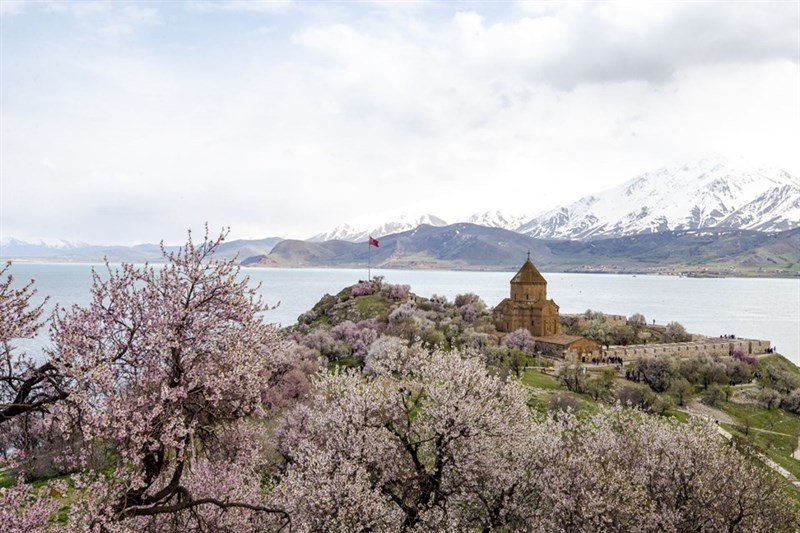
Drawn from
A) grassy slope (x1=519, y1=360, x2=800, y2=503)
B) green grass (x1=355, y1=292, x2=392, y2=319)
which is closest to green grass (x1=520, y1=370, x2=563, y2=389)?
grassy slope (x1=519, y1=360, x2=800, y2=503)

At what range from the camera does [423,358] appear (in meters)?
26.2

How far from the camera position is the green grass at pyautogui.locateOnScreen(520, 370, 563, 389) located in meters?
58.4

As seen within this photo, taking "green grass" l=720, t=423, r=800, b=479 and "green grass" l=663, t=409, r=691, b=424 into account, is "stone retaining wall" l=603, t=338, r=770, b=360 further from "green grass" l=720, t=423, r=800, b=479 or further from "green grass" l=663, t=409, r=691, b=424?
"green grass" l=720, t=423, r=800, b=479

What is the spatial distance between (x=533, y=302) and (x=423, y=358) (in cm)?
6448

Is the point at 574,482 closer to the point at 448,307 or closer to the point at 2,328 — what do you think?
the point at 2,328

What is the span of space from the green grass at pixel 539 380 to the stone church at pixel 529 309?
67.5 ft

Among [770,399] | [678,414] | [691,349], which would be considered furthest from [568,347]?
[770,399]

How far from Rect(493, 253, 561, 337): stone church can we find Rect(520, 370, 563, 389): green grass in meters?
20.6

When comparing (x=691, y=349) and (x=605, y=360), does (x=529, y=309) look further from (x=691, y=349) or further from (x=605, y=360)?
(x=691, y=349)

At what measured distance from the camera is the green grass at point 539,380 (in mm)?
58397

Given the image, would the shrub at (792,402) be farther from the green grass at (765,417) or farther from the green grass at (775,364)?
the green grass at (775,364)

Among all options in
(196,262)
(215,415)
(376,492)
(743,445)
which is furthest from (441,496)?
(743,445)

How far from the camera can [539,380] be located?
61406 mm

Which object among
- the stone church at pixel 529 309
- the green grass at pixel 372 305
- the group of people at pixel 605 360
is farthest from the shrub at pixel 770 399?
the green grass at pixel 372 305
